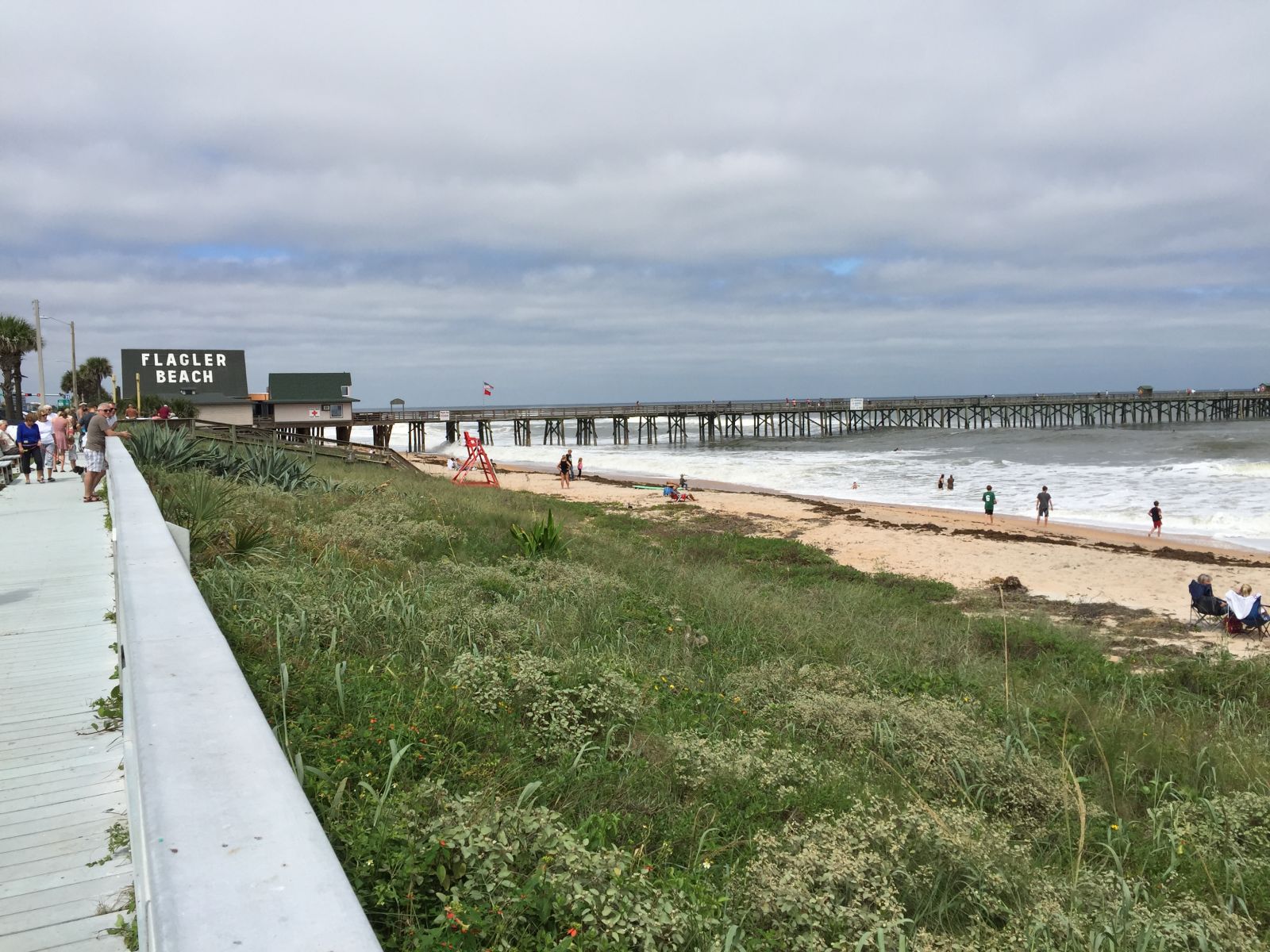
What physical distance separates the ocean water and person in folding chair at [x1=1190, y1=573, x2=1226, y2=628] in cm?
1245

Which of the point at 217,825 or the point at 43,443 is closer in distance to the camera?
the point at 217,825

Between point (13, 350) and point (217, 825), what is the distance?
44.9 metres

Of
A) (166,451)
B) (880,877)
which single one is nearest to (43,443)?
(166,451)

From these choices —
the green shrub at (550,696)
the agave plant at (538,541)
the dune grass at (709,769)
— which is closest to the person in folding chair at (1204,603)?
the dune grass at (709,769)

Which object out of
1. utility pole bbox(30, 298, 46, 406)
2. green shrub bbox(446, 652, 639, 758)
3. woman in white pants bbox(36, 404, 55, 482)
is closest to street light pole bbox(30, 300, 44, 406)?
utility pole bbox(30, 298, 46, 406)

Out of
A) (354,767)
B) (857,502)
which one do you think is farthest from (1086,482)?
(354,767)

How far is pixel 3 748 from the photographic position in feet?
12.3

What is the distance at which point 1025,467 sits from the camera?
4606 cm

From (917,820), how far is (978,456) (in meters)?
55.9

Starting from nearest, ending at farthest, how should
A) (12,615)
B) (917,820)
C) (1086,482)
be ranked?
(917,820) < (12,615) < (1086,482)

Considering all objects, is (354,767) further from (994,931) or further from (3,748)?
(994,931)

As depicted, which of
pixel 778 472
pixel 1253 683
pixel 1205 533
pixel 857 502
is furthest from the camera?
pixel 778 472

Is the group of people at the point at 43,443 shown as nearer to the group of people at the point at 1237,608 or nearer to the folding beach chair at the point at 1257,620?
the group of people at the point at 1237,608

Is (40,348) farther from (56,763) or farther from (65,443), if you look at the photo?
(56,763)
